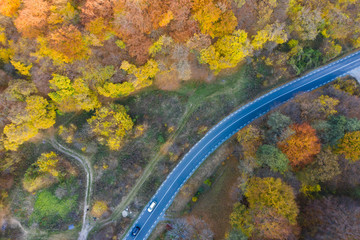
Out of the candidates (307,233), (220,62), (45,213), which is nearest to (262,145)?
(307,233)

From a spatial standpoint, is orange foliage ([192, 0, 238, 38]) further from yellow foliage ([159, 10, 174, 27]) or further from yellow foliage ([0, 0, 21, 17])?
yellow foliage ([0, 0, 21, 17])

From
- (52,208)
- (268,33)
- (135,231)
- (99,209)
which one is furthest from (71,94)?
(268,33)

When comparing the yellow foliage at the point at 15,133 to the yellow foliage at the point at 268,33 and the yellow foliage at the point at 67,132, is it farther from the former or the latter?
the yellow foliage at the point at 268,33

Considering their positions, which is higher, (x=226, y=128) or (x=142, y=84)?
(x=226, y=128)

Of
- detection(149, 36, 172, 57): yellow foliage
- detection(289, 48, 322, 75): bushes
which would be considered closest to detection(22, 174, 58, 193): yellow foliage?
detection(149, 36, 172, 57): yellow foliage

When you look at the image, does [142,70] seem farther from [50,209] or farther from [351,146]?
[351,146]

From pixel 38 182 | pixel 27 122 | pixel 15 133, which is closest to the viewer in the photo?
pixel 15 133
